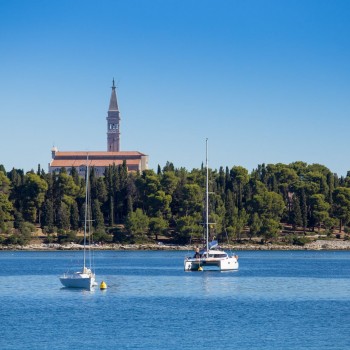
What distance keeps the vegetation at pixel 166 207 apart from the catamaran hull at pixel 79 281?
222 feet

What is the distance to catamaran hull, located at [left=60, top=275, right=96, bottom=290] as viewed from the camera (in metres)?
61.8

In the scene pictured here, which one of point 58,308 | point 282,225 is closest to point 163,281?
point 58,308

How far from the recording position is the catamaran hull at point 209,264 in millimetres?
81812

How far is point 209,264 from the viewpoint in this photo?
82.0 meters

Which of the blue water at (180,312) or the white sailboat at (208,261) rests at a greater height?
the white sailboat at (208,261)

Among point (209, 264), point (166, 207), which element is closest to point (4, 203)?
point (166, 207)

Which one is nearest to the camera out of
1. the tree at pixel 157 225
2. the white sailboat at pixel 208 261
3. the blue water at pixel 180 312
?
the blue water at pixel 180 312

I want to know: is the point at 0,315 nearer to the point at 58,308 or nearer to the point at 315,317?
the point at 58,308

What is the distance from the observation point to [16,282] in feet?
233

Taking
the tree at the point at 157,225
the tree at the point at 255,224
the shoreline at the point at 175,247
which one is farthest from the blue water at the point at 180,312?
the tree at the point at 255,224

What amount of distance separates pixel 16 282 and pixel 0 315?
21.9 m

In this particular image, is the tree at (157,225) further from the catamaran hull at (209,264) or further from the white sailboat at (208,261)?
the catamaran hull at (209,264)

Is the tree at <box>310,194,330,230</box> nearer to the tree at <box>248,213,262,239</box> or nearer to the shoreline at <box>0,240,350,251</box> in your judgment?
the shoreline at <box>0,240,350,251</box>

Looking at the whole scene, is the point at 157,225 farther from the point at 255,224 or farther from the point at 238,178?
the point at 238,178
